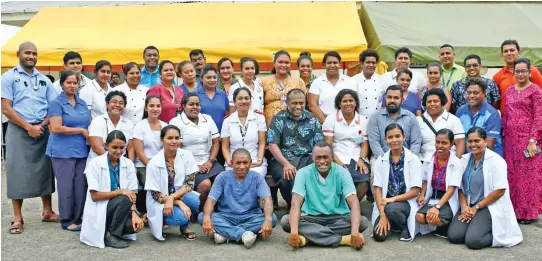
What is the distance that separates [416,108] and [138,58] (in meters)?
4.75

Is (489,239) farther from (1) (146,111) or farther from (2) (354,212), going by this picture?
(1) (146,111)

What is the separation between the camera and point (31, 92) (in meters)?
5.38

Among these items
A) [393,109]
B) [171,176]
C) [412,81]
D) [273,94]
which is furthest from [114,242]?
[412,81]

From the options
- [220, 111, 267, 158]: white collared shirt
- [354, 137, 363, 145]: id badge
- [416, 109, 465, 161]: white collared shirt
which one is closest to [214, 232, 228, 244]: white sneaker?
[220, 111, 267, 158]: white collared shirt

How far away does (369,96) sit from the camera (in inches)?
240

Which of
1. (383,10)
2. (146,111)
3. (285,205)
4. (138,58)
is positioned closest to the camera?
(146,111)

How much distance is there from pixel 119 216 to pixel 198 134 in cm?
119

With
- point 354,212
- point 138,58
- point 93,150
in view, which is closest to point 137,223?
point 93,150

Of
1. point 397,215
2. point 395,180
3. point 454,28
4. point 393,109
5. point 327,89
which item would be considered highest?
point 454,28

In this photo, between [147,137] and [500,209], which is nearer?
→ [500,209]

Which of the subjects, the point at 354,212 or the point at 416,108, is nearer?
the point at 354,212

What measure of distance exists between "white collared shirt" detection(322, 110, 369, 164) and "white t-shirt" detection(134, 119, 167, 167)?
177cm

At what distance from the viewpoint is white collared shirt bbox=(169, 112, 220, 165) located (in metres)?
5.54

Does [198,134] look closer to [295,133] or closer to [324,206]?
[295,133]
